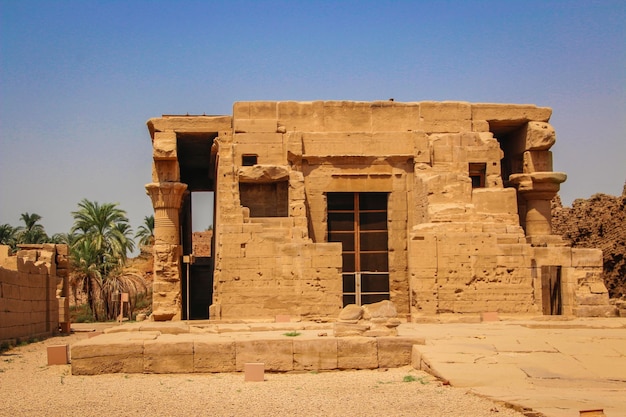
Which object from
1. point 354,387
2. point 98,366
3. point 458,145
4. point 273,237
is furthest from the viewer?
point 458,145

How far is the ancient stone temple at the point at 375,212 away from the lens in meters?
17.1

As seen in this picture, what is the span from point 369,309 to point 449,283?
5.05m

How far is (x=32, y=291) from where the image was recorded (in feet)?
60.2

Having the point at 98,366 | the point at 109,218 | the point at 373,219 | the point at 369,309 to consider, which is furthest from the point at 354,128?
the point at 109,218

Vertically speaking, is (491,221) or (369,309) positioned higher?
(491,221)

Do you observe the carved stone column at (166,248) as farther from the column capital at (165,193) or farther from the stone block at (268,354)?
the stone block at (268,354)

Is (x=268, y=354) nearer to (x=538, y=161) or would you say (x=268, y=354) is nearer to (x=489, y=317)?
(x=489, y=317)

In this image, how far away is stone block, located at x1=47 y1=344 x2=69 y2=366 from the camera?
40.2 feet

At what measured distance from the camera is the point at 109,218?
1399 inches

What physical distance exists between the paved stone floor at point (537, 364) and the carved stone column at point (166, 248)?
9.19 metres

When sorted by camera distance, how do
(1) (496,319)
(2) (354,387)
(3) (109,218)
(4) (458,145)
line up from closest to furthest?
(2) (354,387) < (1) (496,319) < (4) (458,145) < (3) (109,218)

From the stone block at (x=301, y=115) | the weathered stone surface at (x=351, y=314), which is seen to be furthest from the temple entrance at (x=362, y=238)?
the weathered stone surface at (x=351, y=314)

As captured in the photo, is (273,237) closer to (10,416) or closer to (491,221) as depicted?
(491,221)

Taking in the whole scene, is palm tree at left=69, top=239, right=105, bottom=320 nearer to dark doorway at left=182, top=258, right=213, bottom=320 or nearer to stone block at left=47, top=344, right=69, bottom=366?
dark doorway at left=182, top=258, right=213, bottom=320
